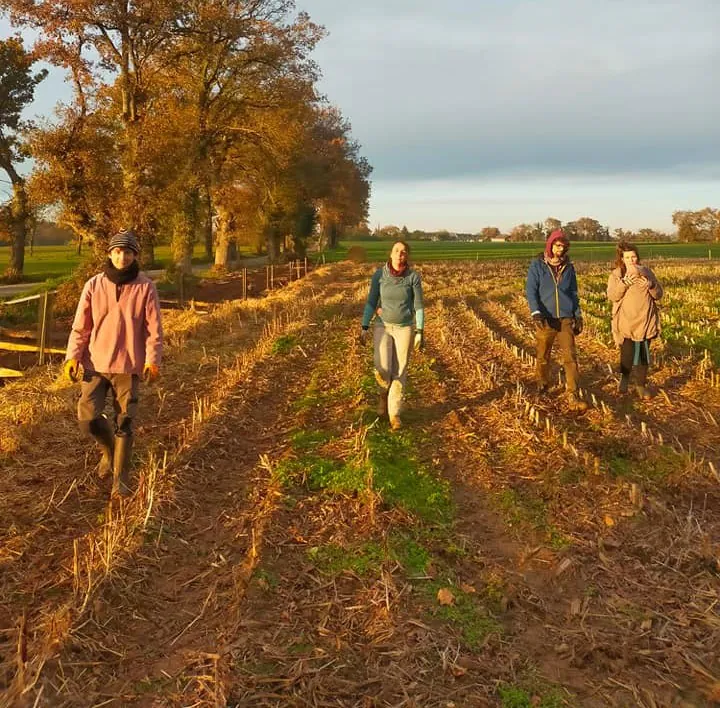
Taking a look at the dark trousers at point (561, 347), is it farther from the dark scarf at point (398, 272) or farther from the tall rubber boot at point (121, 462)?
the tall rubber boot at point (121, 462)

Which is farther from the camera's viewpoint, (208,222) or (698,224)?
(698,224)

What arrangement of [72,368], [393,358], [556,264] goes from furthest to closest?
[556,264]
[393,358]
[72,368]

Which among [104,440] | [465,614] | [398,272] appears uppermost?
[398,272]

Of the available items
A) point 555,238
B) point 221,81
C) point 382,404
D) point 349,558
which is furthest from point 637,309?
point 221,81

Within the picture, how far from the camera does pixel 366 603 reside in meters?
3.84

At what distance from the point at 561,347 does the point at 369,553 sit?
495cm

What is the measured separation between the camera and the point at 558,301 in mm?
8359

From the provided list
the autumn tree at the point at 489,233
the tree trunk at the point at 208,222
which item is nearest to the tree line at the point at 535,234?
the autumn tree at the point at 489,233

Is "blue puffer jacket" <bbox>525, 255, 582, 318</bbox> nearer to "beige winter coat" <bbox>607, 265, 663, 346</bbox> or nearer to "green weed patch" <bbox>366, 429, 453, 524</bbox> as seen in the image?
"beige winter coat" <bbox>607, 265, 663, 346</bbox>

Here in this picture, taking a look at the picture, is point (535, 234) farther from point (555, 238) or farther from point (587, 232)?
point (555, 238)

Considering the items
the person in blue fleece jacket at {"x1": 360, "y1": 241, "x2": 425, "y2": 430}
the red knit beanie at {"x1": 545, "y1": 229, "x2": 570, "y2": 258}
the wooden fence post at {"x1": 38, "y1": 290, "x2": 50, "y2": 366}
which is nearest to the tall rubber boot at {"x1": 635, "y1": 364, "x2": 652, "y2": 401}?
the red knit beanie at {"x1": 545, "y1": 229, "x2": 570, "y2": 258}

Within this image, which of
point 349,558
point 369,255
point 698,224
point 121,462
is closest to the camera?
point 349,558

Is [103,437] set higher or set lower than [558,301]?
lower

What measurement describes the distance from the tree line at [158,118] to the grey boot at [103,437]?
16.5m
